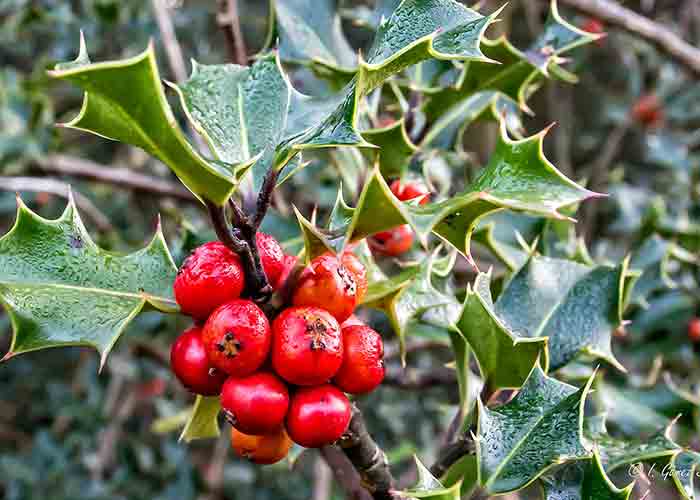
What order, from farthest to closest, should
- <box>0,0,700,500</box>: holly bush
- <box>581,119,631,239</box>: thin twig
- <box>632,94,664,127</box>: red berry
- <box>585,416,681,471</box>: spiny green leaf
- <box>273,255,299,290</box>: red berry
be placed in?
<box>632,94,664,127</box>: red berry, <box>581,119,631,239</box>: thin twig, <box>585,416,681,471</box>: spiny green leaf, <box>273,255,299,290</box>: red berry, <box>0,0,700,500</box>: holly bush

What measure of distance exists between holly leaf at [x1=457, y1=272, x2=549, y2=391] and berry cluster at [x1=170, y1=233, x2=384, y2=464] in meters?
0.22

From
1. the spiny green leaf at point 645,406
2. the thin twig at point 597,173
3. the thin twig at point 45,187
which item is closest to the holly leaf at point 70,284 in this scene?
the spiny green leaf at point 645,406

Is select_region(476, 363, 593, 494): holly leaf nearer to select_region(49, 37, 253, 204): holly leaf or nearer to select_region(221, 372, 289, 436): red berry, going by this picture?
select_region(221, 372, 289, 436): red berry

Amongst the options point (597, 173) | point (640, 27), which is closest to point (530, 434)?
point (640, 27)

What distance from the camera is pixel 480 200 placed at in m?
0.81

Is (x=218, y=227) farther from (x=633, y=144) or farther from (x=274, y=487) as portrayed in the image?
(x=633, y=144)

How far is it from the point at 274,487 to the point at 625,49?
8.68 feet

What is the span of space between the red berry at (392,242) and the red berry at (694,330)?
1.13m

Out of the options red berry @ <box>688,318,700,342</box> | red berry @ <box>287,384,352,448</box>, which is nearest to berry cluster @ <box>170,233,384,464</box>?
red berry @ <box>287,384,352,448</box>

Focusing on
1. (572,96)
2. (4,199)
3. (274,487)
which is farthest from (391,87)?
(572,96)

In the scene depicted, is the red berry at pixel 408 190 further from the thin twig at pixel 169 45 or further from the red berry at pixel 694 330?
the red berry at pixel 694 330

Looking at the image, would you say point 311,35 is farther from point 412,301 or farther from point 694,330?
point 694,330

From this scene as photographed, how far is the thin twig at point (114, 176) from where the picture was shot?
2213 millimetres

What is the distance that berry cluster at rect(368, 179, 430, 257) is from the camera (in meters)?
1.37
